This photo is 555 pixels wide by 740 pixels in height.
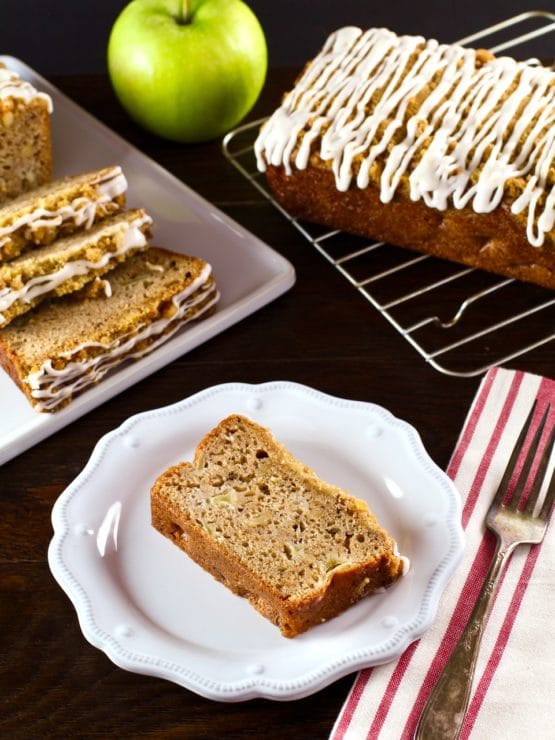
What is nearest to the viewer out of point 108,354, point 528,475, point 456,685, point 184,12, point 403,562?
point 456,685

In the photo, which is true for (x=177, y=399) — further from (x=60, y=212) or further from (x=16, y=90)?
(x=16, y=90)

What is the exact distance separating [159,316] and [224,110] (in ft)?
2.66

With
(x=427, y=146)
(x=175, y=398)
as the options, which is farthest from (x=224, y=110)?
(x=175, y=398)

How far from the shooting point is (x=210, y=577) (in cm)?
190

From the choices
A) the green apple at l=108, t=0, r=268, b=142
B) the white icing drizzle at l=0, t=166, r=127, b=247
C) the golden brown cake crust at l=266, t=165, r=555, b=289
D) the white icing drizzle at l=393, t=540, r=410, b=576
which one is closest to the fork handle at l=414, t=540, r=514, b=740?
the white icing drizzle at l=393, t=540, r=410, b=576

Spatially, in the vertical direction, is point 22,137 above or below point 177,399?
above

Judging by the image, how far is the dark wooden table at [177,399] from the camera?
1.75 m

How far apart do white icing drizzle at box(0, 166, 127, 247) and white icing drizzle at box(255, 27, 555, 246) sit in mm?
361

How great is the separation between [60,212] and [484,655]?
1342 mm

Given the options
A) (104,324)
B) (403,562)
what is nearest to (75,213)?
(104,324)

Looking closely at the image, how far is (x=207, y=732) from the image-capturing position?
173 cm

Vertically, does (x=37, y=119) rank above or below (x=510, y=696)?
above

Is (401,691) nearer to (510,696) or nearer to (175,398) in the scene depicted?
(510,696)

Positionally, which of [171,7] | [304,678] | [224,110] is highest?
[171,7]
